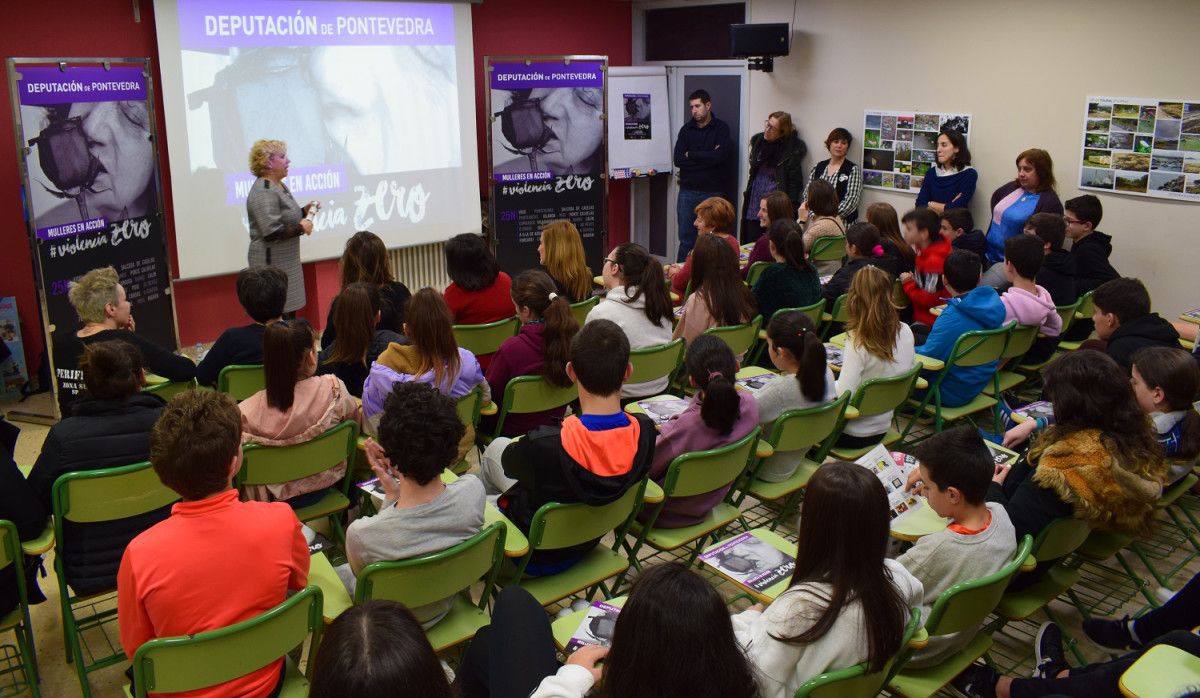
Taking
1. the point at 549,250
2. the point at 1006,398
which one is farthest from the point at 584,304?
the point at 1006,398

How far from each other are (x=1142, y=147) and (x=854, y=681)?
5.84 meters

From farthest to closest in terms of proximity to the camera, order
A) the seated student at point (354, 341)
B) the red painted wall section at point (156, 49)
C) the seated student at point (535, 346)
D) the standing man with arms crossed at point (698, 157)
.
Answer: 1. the standing man with arms crossed at point (698, 157)
2. the red painted wall section at point (156, 49)
3. the seated student at point (354, 341)
4. the seated student at point (535, 346)

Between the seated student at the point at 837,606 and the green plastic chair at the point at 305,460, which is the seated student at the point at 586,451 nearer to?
the green plastic chair at the point at 305,460

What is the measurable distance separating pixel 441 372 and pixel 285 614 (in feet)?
5.42

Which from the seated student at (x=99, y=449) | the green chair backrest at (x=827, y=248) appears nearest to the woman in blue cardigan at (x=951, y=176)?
the green chair backrest at (x=827, y=248)

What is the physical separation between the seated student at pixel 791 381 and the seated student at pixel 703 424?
0.35 meters

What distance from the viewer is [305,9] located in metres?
7.18

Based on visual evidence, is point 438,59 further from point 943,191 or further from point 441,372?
point 441,372

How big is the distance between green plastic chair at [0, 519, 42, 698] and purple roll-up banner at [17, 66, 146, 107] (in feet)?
11.8

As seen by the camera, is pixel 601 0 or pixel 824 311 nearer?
pixel 824 311

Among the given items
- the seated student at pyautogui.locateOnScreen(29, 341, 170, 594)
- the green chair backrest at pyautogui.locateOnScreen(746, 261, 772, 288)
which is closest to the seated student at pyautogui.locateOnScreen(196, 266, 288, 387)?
the seated student at pyautogui.locateOnScreen(29, 341, 170, 594)

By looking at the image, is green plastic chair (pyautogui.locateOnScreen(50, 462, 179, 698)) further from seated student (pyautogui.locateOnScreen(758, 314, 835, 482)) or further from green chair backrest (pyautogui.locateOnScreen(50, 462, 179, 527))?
seated student (pyautogui.locateOnScreen(758, 314, 835, 482))

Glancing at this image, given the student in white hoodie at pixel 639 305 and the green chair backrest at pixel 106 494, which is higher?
the student in white hoodie at pixel 639 305

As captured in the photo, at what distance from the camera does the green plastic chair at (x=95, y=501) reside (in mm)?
3021
